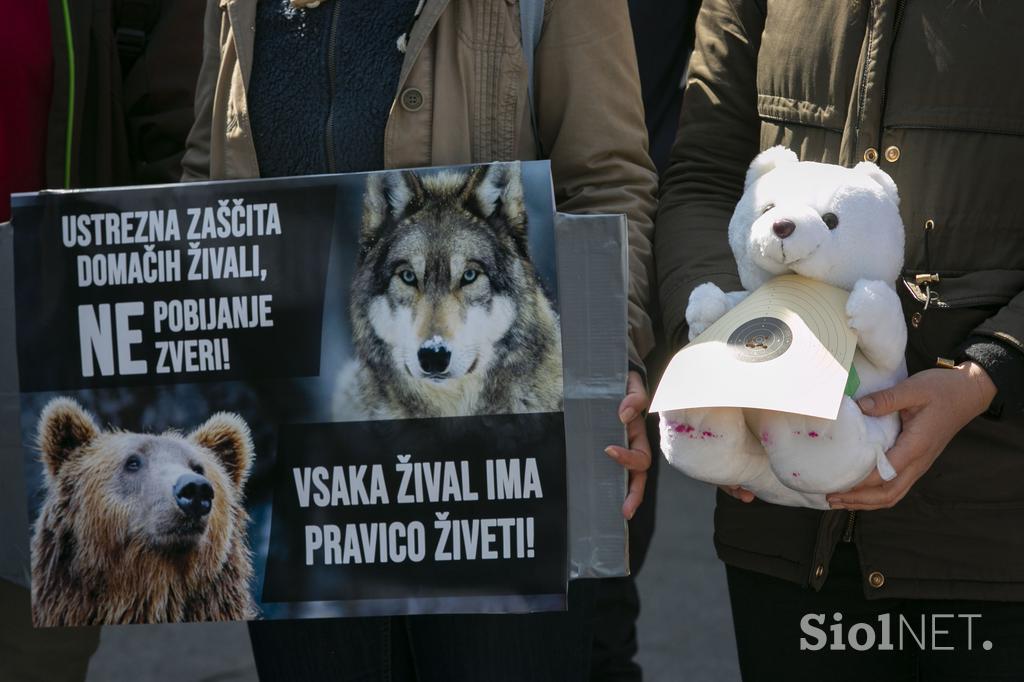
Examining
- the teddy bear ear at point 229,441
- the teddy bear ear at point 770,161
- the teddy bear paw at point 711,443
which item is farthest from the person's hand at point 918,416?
the teddy bear ear at point 229,441

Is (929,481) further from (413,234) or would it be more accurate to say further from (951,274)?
(413,234)

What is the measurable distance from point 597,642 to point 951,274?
5.83 ft

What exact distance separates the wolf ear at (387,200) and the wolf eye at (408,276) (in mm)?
65

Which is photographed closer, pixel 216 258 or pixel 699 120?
pixel 216 258

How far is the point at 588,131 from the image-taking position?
2.07 m

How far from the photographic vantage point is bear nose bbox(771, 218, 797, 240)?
178 cm

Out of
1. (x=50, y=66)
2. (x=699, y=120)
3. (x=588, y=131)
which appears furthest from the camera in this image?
(x=50, y=66)

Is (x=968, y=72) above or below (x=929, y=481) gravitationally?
Result: above

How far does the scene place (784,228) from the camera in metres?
1.79

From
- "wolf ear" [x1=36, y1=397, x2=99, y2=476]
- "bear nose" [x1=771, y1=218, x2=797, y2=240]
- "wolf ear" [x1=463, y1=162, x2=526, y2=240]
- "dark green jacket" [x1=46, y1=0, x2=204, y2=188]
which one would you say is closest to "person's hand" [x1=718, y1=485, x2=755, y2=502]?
"bear nose" [x1=771, y1=218, x2=797, y2=240]

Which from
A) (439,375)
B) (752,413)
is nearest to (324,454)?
(439,375)

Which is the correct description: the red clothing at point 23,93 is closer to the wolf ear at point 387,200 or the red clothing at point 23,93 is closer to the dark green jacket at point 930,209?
the wolf ear at point 387,200

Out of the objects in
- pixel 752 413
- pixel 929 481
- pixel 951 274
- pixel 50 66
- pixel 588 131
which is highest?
pixel 50 66

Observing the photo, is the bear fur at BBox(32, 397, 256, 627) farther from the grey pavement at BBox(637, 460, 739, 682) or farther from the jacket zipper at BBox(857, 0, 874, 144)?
the grey pavement at BBox(637, 460, 739, 682)
